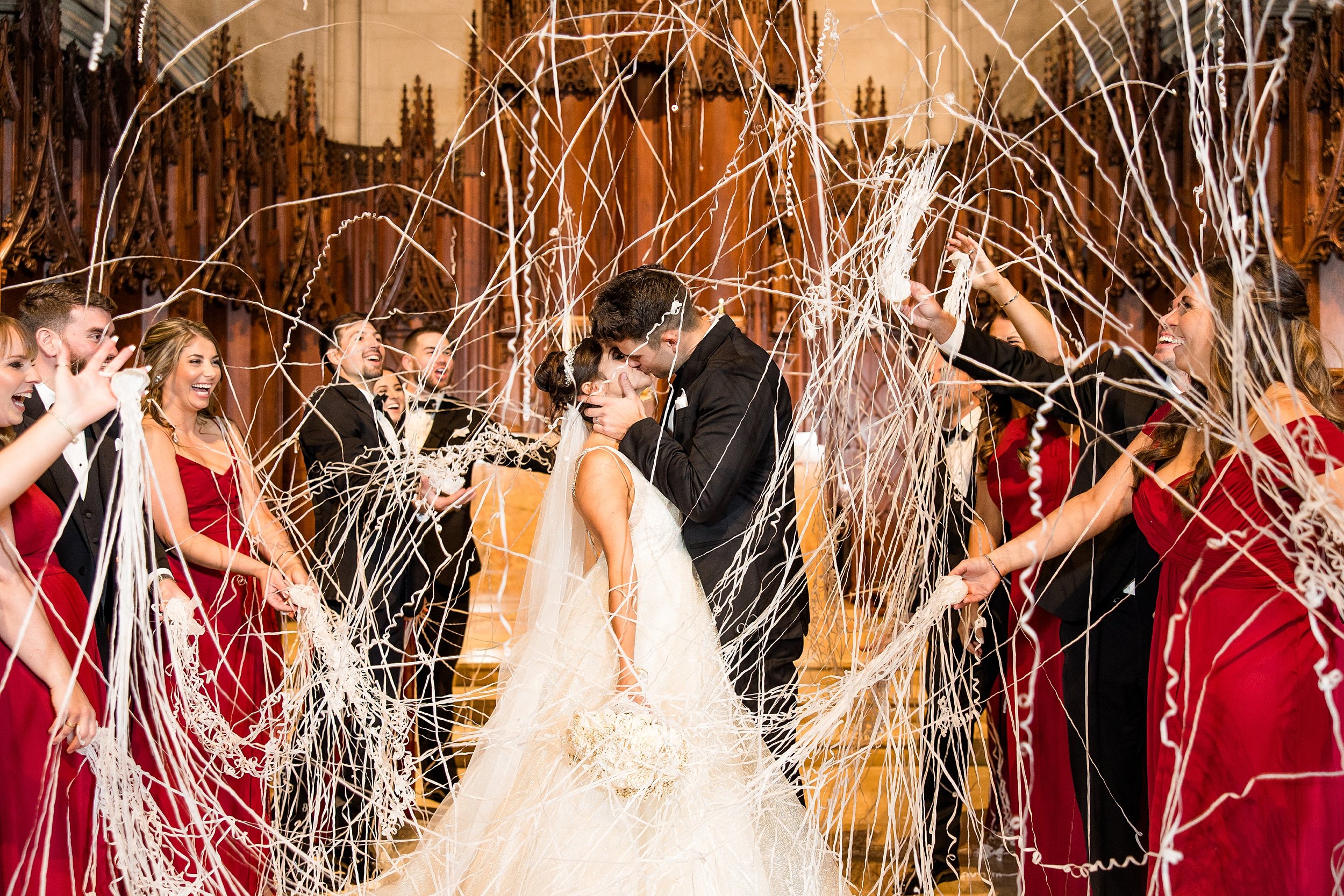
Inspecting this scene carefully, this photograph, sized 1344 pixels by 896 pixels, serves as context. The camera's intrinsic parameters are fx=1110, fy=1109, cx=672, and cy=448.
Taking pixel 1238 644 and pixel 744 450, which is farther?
pixel 744 450

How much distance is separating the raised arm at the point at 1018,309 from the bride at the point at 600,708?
0.74 metres

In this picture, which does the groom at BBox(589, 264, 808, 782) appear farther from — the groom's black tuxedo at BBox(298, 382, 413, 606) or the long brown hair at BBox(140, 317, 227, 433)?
the groom's black tuxedo at BBox(298, 382, 413, 606)

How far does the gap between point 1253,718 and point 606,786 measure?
1113 millimetres

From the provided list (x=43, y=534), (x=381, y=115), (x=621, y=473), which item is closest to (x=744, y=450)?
(x=621, y=473)

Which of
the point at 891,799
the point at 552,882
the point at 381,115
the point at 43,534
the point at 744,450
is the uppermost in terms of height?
the point at 381,115

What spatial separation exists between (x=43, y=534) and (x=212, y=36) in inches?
196

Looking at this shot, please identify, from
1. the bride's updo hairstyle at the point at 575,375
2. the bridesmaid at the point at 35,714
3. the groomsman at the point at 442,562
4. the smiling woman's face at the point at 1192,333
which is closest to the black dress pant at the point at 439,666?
the groomsman at the point at 442,562

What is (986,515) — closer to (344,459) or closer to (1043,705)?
(1043,705)

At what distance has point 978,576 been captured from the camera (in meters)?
2.12

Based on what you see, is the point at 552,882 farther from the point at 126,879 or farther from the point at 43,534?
the point at 43,534

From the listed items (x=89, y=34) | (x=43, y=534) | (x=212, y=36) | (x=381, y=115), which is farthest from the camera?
(x=381, y=115)

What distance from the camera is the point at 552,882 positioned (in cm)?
205

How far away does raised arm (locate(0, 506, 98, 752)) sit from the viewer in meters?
1.82

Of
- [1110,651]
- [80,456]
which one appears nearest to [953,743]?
[1110,651]
